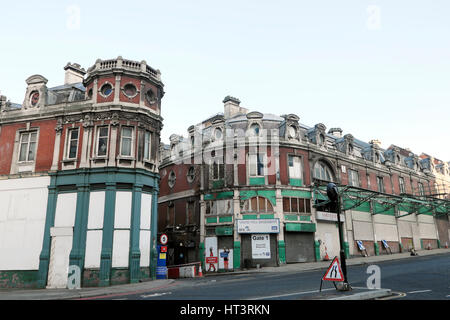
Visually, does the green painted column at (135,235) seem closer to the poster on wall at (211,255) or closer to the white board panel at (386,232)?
the poster on wall at (211,255)

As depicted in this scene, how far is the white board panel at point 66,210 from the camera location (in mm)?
20812

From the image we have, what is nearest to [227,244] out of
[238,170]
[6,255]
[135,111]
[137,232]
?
[238,170]

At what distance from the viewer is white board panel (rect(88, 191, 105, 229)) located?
2027 cm

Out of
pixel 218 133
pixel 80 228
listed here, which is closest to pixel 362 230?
pixel 218 133

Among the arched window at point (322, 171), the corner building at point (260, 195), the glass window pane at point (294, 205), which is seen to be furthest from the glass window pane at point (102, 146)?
the arched window at point (322, 171)

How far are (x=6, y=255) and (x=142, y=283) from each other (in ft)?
29.4

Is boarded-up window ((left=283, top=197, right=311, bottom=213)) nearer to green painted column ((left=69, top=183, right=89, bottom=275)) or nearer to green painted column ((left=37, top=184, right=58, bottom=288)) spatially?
green painted column ((left=69, top=183, right=89, bottom=275))

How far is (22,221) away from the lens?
21.5 meters

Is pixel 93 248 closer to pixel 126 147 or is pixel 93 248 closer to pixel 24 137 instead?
pixel 126 147

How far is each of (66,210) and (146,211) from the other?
15.9 feet

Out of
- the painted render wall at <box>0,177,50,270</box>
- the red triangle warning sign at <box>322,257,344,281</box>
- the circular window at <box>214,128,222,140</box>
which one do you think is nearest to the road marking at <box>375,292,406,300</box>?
the red triangle warning sign at <box>322,257,344,281</box>
